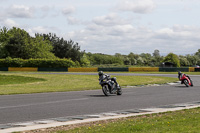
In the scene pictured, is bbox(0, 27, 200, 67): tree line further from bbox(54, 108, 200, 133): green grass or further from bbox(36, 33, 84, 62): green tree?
bbox(54, 108, 200, 133): green grass

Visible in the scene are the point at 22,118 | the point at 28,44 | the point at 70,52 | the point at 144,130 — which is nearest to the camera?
the point at 144,130

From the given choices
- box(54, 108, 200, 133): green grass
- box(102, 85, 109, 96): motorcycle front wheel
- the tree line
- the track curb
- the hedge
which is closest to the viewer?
box(54, 108, 200, 133): green grass

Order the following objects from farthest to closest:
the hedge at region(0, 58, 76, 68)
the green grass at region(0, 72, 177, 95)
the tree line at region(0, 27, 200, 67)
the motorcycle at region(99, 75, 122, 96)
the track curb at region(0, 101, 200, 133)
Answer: the tree line at region(0, 27, 200, 67) → the hedge at region(0, 58, 76, 68) → the green grass at region(0, 72, 177, 95) → the motorcycle at region(99, 75, 122, 96) → the track curb at region(0, 101, 200, 133)

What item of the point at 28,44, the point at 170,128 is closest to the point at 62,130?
the point at 170,128

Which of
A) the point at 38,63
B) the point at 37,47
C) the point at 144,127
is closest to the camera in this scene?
the point at 144,127

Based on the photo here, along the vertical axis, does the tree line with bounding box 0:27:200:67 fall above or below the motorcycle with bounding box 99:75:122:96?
above

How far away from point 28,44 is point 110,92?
63850mm

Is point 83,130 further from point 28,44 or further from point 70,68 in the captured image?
point 28,44

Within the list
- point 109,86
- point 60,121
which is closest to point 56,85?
point 109,86

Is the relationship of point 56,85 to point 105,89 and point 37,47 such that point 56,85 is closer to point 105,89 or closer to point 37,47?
point 105,89

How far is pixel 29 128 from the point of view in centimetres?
799

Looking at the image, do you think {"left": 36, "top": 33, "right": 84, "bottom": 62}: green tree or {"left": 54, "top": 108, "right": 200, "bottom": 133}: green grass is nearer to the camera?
{"left": 54, "top": 108, "right": 200, "bottom": 133}: green grass

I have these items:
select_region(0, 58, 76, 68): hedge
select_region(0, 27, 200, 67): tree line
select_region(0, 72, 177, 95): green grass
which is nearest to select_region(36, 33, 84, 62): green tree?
select_region(0, 27, 200, 67): tree line

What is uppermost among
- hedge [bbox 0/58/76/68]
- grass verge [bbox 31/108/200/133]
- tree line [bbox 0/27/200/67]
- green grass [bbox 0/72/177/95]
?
tree line [bbox 0/27/200/67]
